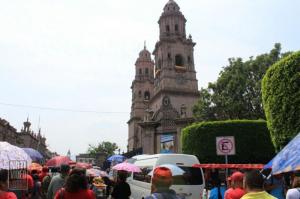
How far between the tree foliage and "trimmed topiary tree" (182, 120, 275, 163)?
31.1 feet

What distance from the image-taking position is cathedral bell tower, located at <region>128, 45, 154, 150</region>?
79.2 metres

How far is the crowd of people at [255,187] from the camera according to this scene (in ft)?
14.9

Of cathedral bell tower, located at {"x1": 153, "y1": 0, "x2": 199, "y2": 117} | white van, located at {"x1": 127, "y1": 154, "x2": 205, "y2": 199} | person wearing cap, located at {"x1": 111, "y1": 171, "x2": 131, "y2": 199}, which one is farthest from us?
cathedral bell tower, located at {"x1": 153, "y1": 0, "x2": 199, "y2": 117}

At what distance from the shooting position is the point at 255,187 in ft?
14.9

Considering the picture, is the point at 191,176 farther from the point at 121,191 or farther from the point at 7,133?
the point at 7,133

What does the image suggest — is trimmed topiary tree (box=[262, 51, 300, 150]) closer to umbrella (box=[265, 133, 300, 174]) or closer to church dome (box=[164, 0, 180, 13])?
umbrella (box=[265, 133, 300, 174])

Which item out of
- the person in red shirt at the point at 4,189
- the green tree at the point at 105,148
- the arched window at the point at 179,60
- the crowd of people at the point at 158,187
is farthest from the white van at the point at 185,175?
the green tree at the point at 105,148

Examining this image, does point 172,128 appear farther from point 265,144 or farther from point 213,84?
point 265,144

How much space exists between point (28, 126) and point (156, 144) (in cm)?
6626

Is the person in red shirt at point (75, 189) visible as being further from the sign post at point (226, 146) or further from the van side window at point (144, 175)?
the van side window at point (144, 175)

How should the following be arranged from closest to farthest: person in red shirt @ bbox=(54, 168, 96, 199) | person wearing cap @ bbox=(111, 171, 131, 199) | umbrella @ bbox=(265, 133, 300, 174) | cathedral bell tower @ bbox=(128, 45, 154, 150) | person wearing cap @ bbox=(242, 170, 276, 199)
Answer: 1. person wearing cap @ bbox=(242, 170, 276, 199)
2. umbrella @ bbox=(265, 133, 300, 174)
3. person in red shirt @ bbox=(54, 168, 96, 199)
4. person wearing cap @ bbox=(111, 171, 131, 199)
5. cathedral bell tower @ bbox=(128, 45, 154, 150)

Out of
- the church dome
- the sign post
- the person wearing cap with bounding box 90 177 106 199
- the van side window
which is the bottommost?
the person wearing cap with bounding box 90 177 106 199

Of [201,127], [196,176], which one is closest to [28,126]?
[201,127]

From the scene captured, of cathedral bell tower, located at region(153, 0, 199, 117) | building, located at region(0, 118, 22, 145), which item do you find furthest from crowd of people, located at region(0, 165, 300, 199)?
building, located at region(0, 118, 22, 145)
